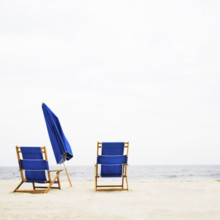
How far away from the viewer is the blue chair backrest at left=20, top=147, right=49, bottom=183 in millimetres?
4595

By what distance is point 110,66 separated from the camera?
57.9 feet

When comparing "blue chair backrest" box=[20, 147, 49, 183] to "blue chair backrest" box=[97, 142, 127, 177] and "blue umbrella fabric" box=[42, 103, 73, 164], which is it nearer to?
"blue umbrella fabric" box=[42, 103, 73, 164]

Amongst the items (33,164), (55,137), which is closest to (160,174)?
(55,137)

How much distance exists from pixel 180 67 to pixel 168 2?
27.7 ft

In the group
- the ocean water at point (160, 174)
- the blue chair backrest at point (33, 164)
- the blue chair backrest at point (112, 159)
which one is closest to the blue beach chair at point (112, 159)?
the blue chair backrest at point (112, 159)

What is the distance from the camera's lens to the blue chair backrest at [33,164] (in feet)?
15.1

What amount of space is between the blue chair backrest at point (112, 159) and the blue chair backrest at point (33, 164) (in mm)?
1049

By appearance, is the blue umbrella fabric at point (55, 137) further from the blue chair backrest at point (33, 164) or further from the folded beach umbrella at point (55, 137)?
the blue chair backrest at point (33, 164)

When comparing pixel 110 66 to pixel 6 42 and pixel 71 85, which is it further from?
pixel 6 42

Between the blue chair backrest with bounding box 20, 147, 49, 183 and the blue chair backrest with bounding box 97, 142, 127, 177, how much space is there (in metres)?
1.05

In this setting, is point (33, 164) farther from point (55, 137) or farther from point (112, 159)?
point (112, 159)

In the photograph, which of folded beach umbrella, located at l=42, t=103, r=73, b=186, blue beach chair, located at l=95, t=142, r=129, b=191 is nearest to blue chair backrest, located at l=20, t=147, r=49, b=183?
folded beach umbrella, located at l=42, t=103, r=73, b=186

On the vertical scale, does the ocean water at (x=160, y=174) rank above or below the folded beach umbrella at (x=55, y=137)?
below

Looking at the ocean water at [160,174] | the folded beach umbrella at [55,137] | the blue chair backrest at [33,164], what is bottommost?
the ocean water at [160,174]
